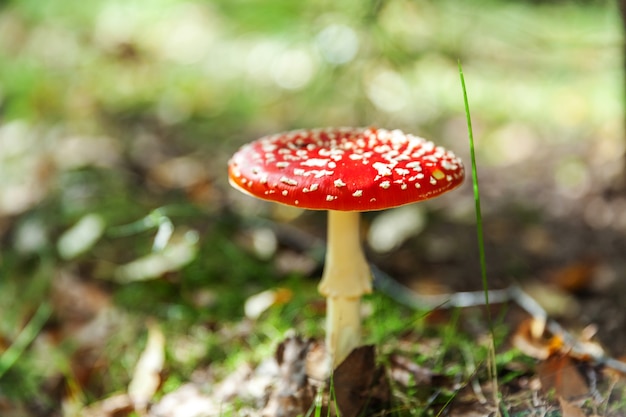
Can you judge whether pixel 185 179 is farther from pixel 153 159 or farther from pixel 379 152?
pixel 379 152

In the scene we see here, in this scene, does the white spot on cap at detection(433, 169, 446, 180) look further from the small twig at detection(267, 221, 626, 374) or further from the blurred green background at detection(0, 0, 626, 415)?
the small twig at detection(267, 221, 626, 374)

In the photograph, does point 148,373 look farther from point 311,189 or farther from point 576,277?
point 576,277

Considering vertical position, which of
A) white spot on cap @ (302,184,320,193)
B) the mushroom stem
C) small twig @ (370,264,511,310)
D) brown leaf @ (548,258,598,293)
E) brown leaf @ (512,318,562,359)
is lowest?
brown leaf @ (548,258,598,293)

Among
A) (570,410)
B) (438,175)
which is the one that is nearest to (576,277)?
(570,410)

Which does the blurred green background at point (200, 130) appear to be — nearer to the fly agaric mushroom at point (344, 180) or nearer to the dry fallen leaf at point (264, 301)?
the dry fallen leaf at point (264, 301)

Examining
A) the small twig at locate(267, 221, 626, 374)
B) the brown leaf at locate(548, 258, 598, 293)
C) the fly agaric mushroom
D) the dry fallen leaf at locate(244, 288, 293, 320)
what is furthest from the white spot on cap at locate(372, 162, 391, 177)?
the brown leaf at locate(548, 258, 598, 293)

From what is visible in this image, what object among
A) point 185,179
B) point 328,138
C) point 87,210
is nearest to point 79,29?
point 185,179

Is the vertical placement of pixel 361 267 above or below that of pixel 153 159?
above

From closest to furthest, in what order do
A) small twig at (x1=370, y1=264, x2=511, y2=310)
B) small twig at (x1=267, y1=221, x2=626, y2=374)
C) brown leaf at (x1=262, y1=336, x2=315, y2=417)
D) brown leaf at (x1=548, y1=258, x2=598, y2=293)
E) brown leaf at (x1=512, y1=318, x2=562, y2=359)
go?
1. brown leaf at (x1=262, y1=336, x2=315, y2=417)
2. brown leaf at (x1=512, y1=318, x2=562, y2=359)
3. small twig at (x1=267, y1=221, x2=626, y2=374)
4. small twig at (x1=370, y1=264, x2=511, y2=310)
5. brown leaf at (x1=548, y1=258, x2=598, y2=293)
